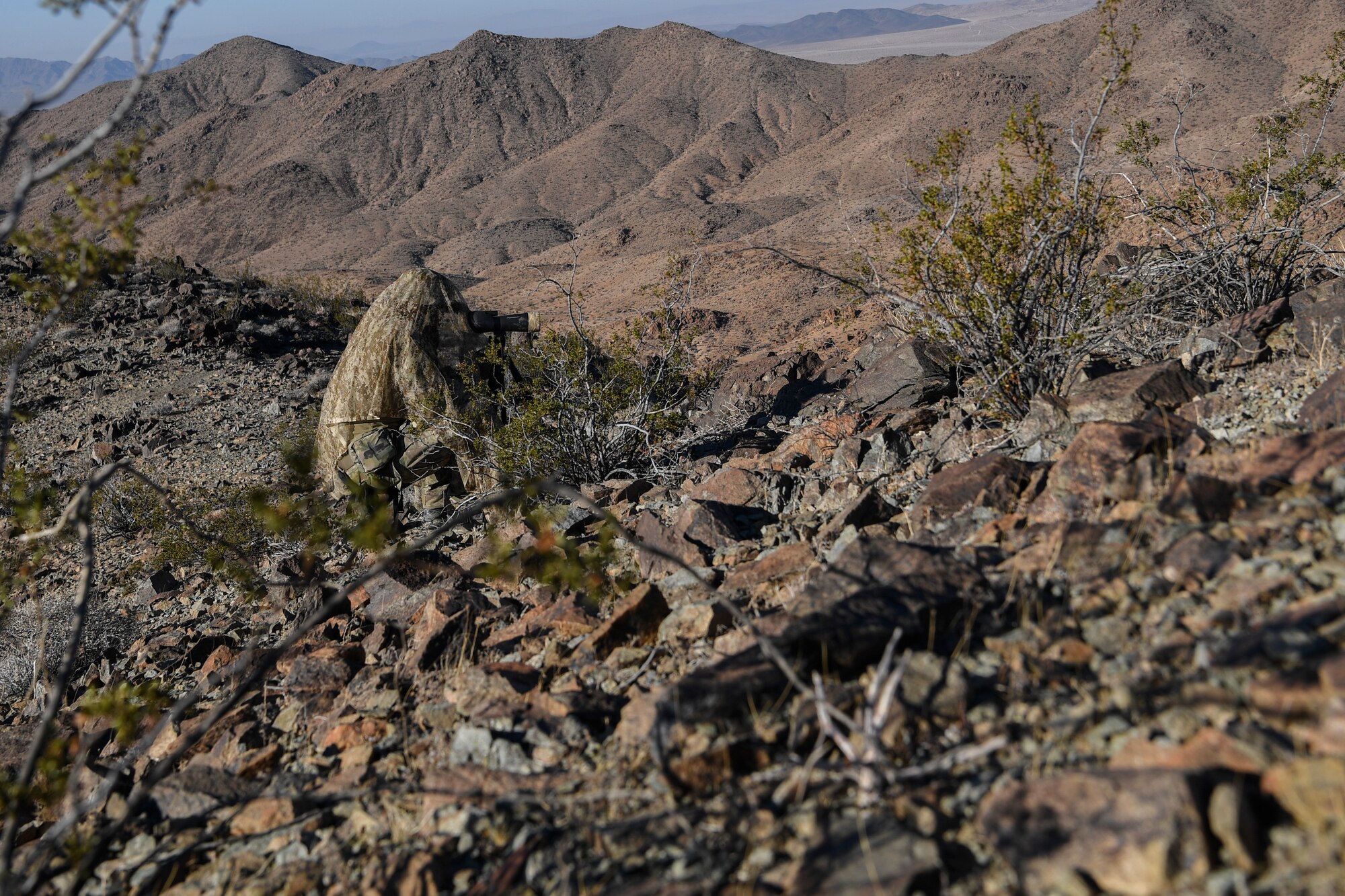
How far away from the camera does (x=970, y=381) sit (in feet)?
17.9

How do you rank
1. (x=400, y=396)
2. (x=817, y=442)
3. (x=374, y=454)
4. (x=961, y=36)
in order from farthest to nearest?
(x=961, y=36)
(x=400, y=396)
(x=374, y=454)
(x=817, y=442)

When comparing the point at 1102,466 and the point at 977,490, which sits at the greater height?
the point at 1102,466

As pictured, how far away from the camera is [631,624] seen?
3547 millimetres

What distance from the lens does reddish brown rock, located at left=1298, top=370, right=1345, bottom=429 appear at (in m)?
3.35

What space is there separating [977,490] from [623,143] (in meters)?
40.0

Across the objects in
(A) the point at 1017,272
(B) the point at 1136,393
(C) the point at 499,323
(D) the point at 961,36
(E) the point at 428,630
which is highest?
(D) the point at 961,36

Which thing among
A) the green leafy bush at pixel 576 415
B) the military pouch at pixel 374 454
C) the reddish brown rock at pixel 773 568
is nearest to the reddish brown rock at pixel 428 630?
the reddish brown rock at pixel 773 568

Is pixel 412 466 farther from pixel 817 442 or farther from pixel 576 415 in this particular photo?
pixel 817 442

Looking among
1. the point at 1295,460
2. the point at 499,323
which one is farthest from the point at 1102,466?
the point at 499,323

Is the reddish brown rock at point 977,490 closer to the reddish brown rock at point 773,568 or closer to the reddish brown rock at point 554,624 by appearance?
the reddish brown rock at point 773,568

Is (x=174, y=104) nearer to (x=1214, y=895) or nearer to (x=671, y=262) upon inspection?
(x=671, y=262)

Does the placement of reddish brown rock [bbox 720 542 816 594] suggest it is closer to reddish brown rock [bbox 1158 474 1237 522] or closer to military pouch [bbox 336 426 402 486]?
reddish brown rock [bbox 1158 474 1237 522]

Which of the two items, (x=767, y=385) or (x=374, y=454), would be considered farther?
(x=767, y=385)

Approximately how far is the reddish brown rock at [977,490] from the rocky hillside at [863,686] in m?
0.01
